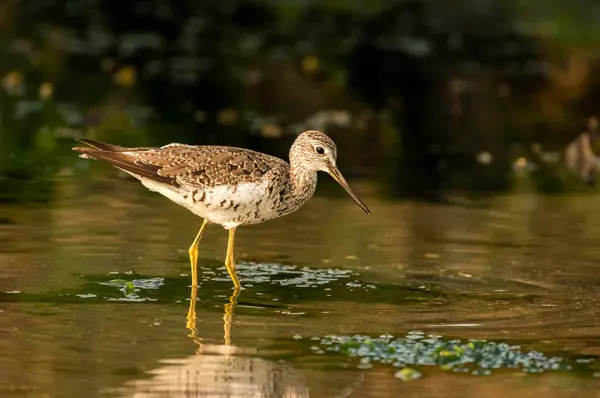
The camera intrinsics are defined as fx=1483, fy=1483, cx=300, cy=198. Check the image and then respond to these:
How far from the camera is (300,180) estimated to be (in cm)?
1235

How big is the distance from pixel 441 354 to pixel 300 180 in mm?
3315

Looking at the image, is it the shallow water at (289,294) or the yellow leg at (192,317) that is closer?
the shallow water at (289,294)

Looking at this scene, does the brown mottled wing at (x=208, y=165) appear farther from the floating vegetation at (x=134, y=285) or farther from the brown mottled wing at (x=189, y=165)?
the floating vegetation at (x=134, y=285)

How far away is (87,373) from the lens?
8.82 m

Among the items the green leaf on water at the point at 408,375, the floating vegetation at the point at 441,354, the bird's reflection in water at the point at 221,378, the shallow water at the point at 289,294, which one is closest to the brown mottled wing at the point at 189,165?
the shallow water at the point at 289,294

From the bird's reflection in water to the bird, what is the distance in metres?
2.29

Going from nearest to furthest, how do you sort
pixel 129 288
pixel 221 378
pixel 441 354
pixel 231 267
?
1. pixel 221 378
2. pixel 441 354
3. pixel 129 288
4. pixel 231 267

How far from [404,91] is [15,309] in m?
A: 14.5

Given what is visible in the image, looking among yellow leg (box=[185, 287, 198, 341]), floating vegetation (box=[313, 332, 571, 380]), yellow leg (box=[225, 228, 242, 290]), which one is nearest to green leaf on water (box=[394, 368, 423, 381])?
floating vegetation (box=[313, 332, 571, 380])

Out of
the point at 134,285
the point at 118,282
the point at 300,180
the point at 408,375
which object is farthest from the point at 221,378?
the point at 300,180

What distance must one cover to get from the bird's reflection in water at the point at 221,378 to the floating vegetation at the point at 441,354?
53cm

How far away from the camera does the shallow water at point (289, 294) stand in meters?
8.87

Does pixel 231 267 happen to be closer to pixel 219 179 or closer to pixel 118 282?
pixel 219 179

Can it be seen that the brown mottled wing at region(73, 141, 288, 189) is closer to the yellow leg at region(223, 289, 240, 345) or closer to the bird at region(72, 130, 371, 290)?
the bird at region(72, 130, 371, 290)
